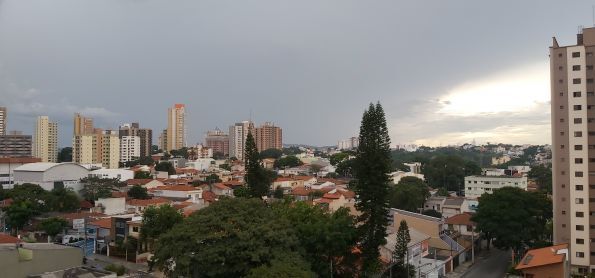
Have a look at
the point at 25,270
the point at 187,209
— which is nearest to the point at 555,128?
the point at 187,209

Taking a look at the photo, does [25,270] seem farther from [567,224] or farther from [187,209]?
[567,224]

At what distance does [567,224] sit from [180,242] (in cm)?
2073

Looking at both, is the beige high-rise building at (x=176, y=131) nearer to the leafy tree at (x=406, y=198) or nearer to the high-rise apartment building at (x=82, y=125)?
the high-rise apartment building at (x=82, y=125)

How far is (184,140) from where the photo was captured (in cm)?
10419

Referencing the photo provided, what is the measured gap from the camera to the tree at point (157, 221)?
22062 mm

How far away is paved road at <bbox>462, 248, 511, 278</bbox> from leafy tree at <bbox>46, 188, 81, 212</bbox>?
2692cm

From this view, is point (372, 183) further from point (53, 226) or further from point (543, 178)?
point (543, 178)

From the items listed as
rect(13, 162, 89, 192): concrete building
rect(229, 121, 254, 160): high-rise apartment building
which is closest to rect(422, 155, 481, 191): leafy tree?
rect(13, 162, 89, 192): concrete building

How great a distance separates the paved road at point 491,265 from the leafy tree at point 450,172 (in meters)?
29.0

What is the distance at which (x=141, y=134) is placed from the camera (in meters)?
91.1

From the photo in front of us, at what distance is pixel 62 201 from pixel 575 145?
33.1 metres

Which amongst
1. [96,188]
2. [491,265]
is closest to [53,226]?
[96,188]

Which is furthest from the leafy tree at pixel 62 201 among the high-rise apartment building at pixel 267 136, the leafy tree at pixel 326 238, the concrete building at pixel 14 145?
the high-rise apartment building at pixel 267 136

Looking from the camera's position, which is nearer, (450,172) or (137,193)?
(137,193)
